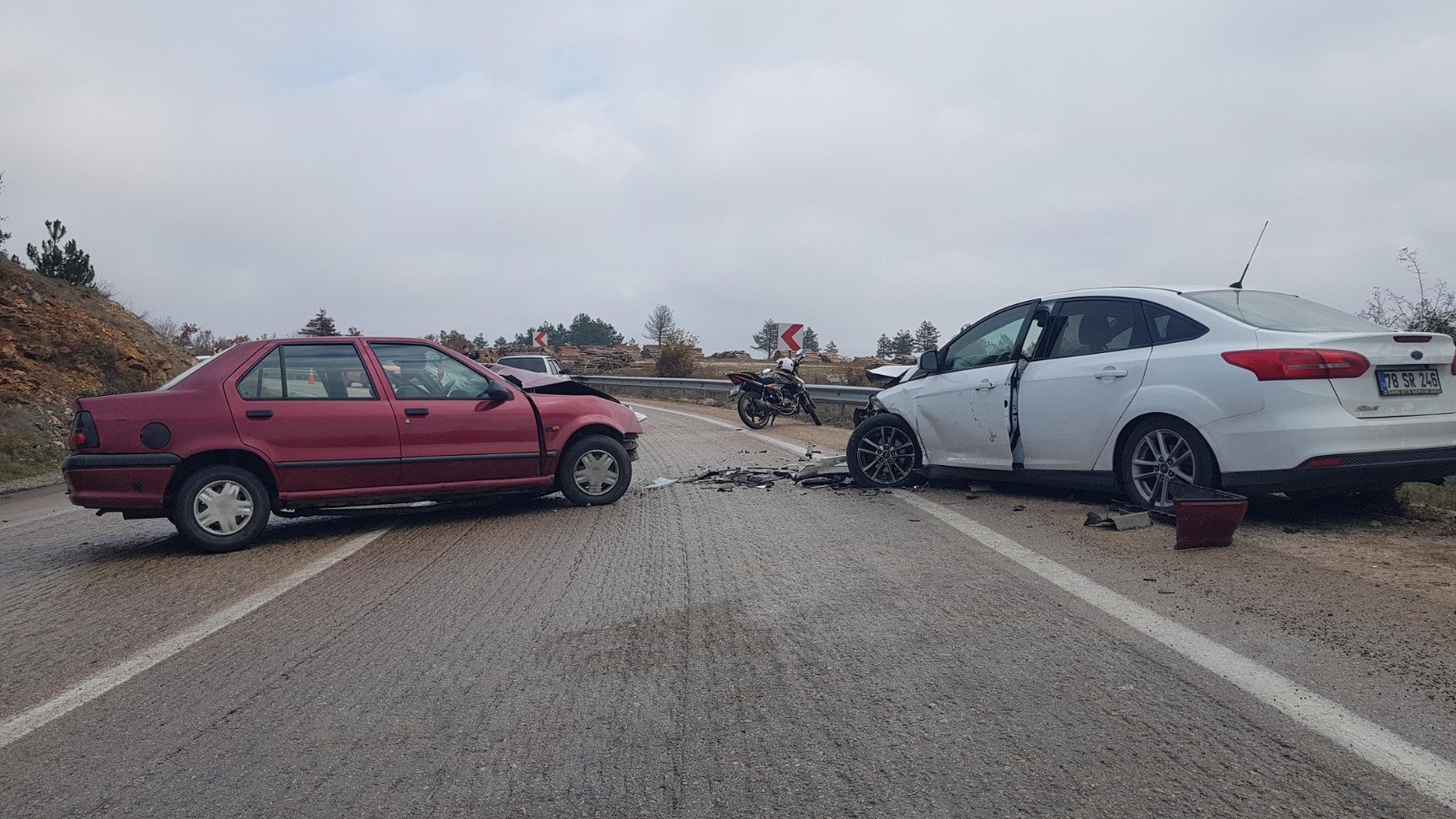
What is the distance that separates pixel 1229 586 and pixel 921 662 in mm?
2040

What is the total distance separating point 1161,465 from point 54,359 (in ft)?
68.1

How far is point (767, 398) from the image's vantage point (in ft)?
58.7

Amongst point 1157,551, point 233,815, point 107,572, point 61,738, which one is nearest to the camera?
point 233,815

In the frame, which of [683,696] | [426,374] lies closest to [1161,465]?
[683,696]

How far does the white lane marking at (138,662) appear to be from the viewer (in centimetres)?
374

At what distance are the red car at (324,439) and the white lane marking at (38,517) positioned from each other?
2953 mm

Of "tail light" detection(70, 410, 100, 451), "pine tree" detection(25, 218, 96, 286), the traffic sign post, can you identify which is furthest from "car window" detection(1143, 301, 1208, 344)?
"pine tree" detection(25, 218, 96, 286)

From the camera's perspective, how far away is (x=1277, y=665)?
3809 mm

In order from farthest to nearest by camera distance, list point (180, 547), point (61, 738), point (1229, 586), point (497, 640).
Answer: point (180, 547)
point (1229, 586)
point (497, 640)
point (61, 738)

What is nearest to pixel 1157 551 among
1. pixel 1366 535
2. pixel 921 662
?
pixel 1366 535

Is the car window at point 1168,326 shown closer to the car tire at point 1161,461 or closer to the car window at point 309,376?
the car tire at point 1161,461

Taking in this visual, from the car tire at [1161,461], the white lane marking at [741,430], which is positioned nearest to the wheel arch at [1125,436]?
the car tire at [1161,461]

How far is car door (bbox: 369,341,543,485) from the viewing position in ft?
25.4

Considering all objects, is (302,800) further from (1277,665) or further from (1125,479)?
(1125,479)
